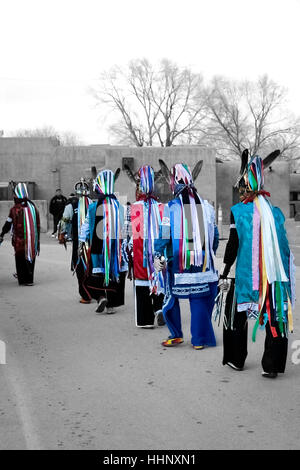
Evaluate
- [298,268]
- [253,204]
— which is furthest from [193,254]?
[298,268]

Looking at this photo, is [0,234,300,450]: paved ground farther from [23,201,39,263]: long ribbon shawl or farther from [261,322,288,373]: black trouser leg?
[23,201,39,263]: long ribbon shawl

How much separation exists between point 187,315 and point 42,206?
21.1m

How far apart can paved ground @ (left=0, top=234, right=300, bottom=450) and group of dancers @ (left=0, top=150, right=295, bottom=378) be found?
339mm

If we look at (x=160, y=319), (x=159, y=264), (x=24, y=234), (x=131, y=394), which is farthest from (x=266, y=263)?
(x=24, y=234)

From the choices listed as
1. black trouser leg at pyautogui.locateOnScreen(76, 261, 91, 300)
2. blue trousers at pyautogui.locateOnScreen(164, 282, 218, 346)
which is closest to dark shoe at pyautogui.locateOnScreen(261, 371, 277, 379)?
blue trousers at pyautogui.locateOnScreen(164, 282, 218, 346)

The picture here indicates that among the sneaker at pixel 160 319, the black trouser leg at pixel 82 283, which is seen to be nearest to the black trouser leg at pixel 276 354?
the sneaker at pixel 160 319

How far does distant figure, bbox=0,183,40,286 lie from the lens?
14.3 meters

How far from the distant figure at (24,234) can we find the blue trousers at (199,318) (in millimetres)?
6662

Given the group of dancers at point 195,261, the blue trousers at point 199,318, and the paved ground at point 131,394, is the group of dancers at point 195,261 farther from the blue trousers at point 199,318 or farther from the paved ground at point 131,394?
the paved ground at point 131,394

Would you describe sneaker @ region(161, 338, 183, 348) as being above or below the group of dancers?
below

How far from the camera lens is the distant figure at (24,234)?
561 inches

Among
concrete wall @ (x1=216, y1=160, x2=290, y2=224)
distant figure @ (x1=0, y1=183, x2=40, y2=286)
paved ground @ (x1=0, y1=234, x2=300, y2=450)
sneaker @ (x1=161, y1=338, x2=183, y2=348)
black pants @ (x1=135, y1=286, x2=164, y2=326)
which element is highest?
concrete wall @ (x1=216, y1=160, x2=290, y2=224)

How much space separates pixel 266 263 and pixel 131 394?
1621 millimetres

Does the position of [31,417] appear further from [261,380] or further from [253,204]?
[253,204]
